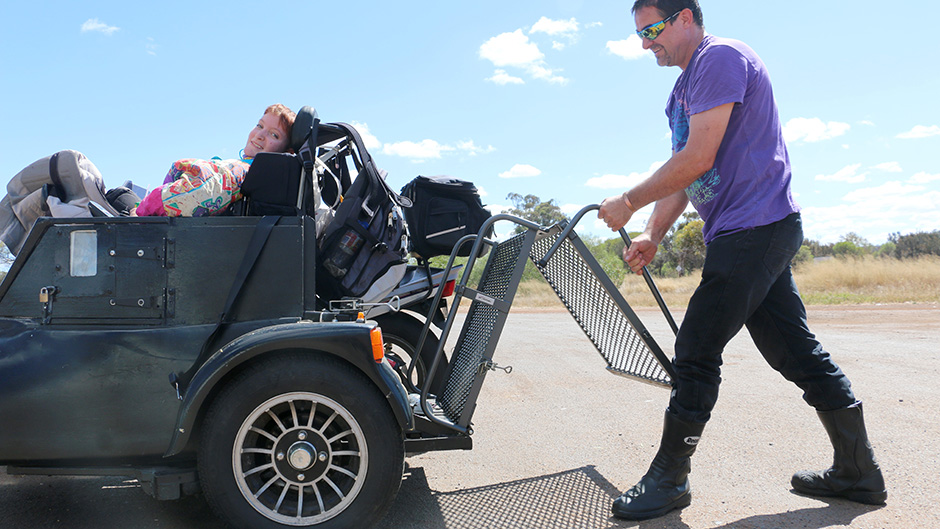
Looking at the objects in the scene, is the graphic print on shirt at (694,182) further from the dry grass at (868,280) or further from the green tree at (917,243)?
the green tree at (917,243)

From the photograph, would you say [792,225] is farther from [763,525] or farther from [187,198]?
[187,198]

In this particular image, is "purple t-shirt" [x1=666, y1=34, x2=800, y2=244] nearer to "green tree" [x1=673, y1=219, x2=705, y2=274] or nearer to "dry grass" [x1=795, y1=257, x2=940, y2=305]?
"dry grass" [x1=795, y1=257, x2=940, y2=305]

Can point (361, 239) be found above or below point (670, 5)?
below

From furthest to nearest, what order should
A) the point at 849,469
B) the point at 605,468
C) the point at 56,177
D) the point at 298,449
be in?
the point at 605,468, the point at 56,177, the point at 849,469, the point at 298,449

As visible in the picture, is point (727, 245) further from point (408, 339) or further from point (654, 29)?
point (408, 339)

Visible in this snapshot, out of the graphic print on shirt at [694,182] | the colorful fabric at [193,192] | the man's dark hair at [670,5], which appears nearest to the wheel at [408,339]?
the colorful fabric at [193,192]

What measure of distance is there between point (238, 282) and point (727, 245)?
2.31m

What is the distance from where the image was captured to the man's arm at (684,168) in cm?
304

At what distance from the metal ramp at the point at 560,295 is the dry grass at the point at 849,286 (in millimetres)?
16150

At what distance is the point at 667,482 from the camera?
313cm

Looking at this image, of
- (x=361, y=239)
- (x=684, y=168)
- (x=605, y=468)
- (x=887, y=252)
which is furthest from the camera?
(x=887, y=252)

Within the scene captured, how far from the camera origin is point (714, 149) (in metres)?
3.05

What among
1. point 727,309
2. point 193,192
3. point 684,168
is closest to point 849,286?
point 727,309

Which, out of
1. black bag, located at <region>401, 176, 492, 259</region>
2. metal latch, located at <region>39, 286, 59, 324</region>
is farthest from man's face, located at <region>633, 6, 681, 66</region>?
metal latch, located at <region>39, 286, 59, 324</region>
